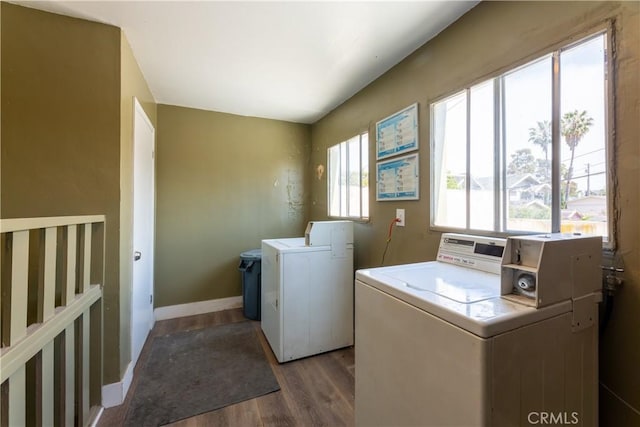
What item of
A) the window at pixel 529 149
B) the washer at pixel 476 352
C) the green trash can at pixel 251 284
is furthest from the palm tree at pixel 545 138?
the green trash can at pixel 251 284

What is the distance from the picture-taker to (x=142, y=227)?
224cm

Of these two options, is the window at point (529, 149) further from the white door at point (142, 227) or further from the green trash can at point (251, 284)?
the white door at point (142, 227)

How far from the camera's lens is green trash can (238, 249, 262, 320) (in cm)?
289

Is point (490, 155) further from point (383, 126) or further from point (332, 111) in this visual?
point (332, 111)

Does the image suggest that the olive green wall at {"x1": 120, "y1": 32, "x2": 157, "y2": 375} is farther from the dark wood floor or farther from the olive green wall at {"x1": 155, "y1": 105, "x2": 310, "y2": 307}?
the olive green wall at {"x1": 155, "y1": 105, "x2": 310, "y2": 307}

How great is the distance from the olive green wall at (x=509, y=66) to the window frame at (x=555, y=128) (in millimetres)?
17

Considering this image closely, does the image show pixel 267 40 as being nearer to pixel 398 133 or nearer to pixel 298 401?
pixel 398 133

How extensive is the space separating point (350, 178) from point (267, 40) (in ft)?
4.86

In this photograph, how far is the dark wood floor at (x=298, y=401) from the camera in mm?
1552

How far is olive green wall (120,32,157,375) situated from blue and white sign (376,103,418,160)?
189 cm

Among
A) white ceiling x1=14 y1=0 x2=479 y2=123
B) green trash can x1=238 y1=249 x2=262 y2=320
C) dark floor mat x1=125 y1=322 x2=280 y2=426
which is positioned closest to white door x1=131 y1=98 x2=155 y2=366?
dark floor mat x1=125 y1=322 x2=280 y2=426

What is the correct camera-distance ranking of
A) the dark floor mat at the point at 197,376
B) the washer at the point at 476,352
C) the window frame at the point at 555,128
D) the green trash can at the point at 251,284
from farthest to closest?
the green trash can at the point at 251,284 → the dark floor mat at the point at 197,376 → the window frame at the point at 555,128 → the washer at the point at 476,352

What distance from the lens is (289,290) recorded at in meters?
2.09

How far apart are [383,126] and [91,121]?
204 centimetres
